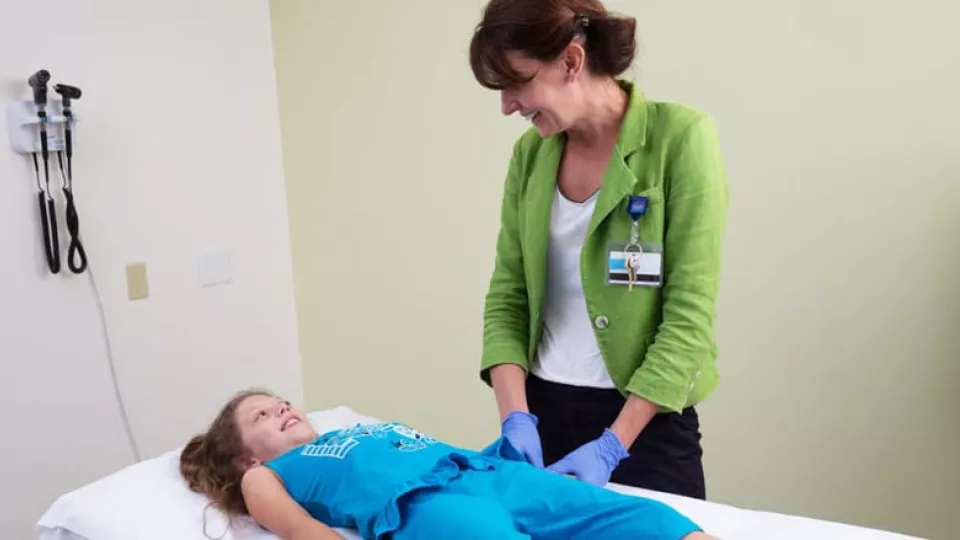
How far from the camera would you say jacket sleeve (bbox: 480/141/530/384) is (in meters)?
1.67

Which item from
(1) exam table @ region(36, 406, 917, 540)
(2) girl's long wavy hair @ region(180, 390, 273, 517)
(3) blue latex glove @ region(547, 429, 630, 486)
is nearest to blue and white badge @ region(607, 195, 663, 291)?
(3) blue latex glove @ region(547, 429, 630, 486)

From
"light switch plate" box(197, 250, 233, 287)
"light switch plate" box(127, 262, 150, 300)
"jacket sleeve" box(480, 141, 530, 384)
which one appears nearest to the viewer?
"jacket sleeve" box(480, 141, 530, 384)

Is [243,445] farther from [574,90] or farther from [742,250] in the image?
[742,250]

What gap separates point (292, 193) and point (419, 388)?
705 mm

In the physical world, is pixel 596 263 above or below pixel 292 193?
below

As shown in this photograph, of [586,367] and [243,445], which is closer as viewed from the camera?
[586,367]

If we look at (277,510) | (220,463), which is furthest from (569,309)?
(220,463)

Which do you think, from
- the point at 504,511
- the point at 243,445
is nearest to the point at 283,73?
the point at 243,445

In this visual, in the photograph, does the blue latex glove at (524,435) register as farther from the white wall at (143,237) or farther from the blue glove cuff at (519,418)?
Result: the white wall at (143,237)

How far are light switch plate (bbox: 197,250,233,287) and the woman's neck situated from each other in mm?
1318

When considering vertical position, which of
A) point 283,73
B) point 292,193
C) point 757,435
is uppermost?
point 283,73

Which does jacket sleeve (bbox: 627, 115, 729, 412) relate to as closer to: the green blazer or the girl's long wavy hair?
the green blazer

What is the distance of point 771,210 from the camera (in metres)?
2.14

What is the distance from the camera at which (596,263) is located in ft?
4.96
